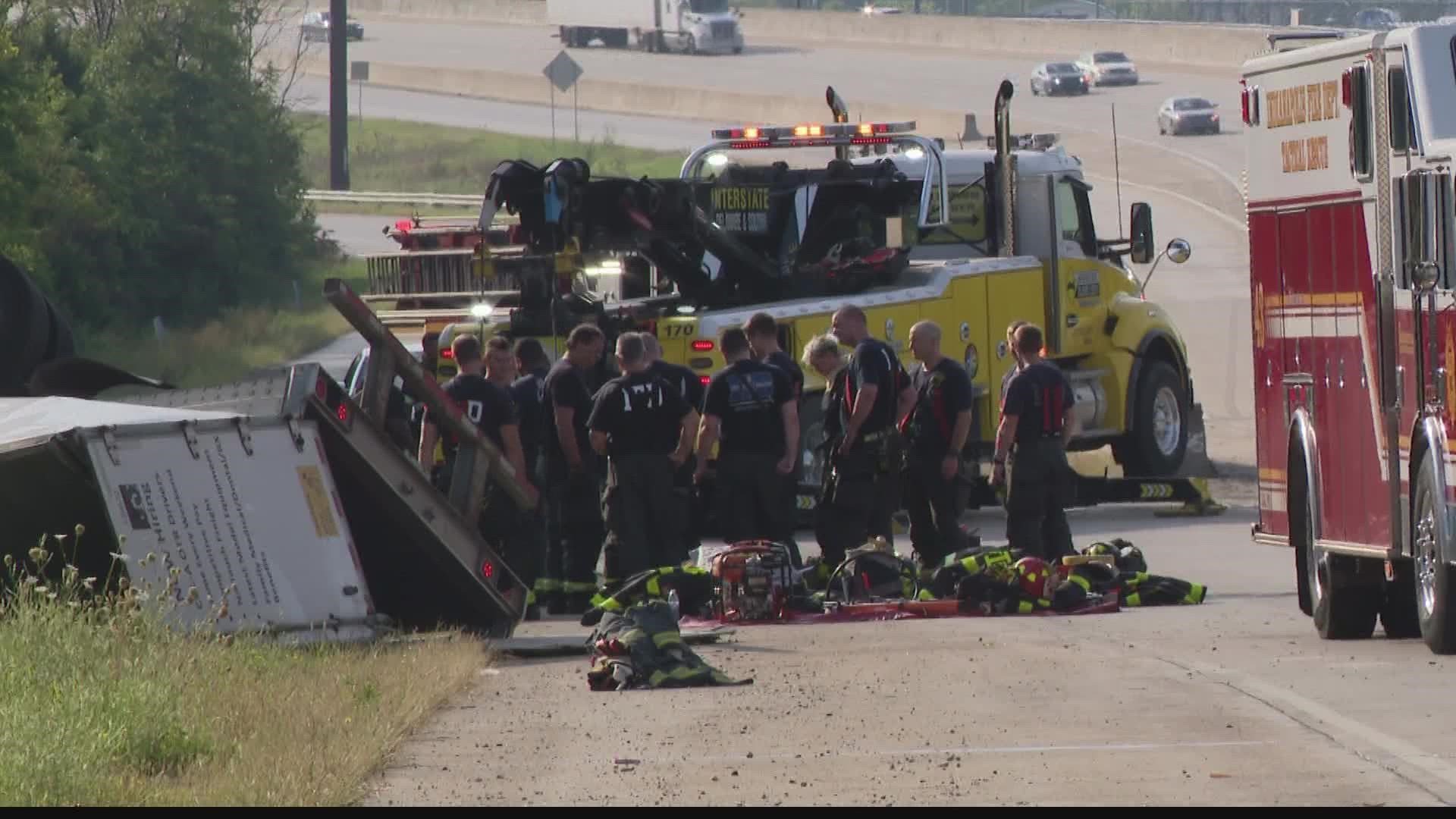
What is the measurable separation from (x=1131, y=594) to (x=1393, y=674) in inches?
143

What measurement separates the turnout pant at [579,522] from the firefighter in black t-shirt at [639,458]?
0.59 metres

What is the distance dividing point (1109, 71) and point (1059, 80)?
2.82 m

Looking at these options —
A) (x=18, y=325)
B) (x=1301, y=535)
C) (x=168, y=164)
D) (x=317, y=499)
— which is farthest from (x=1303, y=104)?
(x=168, y=164)

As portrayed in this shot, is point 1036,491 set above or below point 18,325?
below

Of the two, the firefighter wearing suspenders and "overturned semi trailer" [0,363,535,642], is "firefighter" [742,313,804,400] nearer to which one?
the firefighter wearing suspenders

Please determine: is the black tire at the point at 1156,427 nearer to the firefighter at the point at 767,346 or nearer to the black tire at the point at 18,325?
the firefighter at the point at 767,346

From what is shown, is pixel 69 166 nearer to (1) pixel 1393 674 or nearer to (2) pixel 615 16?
(1) pixel 1393 674

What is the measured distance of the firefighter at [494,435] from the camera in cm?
1480

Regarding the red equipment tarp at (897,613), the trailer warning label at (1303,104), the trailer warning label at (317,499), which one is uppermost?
the trailer warning label at (1303,104)

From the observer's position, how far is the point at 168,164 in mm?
38938

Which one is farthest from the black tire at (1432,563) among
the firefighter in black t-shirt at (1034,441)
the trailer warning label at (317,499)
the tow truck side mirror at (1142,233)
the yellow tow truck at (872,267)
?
the tow truck side mirror at (1142,233)

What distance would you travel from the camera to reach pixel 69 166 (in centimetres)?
3259

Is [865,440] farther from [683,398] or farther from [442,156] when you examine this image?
[442,156]

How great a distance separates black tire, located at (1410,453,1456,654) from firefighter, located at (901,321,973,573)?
409 centimetres
